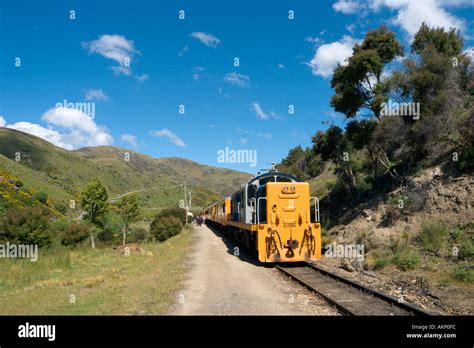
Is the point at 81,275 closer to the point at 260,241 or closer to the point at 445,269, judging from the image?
the point at 260,241

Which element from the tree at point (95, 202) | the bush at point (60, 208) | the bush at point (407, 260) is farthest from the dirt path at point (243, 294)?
the bush at point (60, 208)

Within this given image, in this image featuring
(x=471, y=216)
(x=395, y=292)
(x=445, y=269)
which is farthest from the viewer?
(x=471, y=216)

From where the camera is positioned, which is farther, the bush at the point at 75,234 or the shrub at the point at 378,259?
the bush at the point at 75,234

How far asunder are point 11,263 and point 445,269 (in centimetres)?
1965

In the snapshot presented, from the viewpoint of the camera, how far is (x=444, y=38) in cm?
2575

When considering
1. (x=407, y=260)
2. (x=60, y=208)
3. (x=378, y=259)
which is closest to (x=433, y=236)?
(x=407, y=260)

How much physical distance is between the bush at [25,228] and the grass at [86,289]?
8.23m

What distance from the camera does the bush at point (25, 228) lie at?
1059 inches

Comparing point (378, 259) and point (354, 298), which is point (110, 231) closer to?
point (378, 259)

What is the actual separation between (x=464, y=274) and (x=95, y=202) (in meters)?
31.3

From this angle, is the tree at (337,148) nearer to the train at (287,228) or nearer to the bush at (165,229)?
the train at (287,228)

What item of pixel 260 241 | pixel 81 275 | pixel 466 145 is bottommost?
pixel 81 275

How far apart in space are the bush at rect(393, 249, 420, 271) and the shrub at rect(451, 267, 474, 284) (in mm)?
1670
